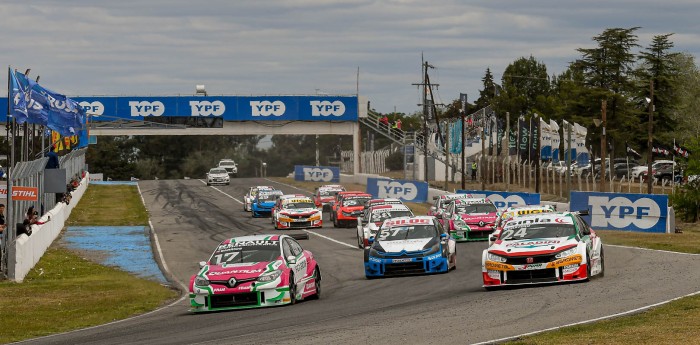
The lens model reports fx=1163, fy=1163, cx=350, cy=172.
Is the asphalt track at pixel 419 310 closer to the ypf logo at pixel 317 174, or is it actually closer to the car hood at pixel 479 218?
the car hood at pixel 479 218

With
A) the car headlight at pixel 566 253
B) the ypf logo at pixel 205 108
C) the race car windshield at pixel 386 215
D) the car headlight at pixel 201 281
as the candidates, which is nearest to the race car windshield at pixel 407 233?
the car headlight at pixel 566 253

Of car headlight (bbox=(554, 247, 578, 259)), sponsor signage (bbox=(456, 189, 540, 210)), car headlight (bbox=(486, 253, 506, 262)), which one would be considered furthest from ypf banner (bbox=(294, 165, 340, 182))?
car headlight (bbox=(554, 247, 578, 259))

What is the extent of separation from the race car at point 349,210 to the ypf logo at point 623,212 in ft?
32.1

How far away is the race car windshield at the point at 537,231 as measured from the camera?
2192cm

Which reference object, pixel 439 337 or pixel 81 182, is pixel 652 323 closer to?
pixel 439 337

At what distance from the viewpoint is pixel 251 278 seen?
66.5 feet

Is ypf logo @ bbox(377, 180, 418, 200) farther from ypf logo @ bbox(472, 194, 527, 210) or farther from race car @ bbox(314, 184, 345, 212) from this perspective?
ypf logo @ bbox(472, 194, 527, 210)

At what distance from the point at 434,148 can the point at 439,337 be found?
247 ft

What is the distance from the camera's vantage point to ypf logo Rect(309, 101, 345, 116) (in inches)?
3445

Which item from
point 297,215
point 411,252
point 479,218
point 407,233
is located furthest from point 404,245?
point 297,215

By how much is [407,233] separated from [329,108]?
6155 cm

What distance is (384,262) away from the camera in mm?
25516

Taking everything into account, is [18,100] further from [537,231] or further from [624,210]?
[624,210]

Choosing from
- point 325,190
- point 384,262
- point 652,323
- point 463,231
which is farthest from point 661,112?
point 652,323
